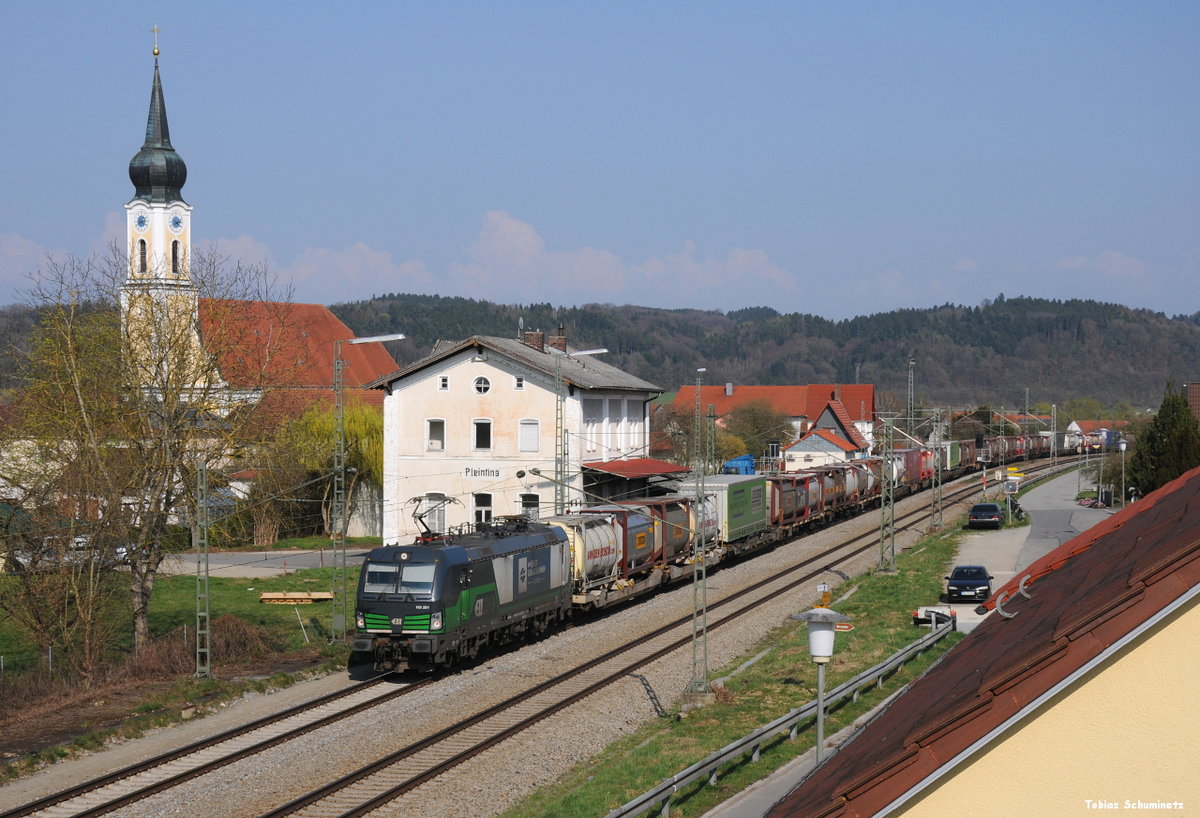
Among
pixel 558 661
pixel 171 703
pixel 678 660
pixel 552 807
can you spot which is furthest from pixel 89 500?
pixel 552 807

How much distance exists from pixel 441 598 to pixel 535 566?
4.70 metres

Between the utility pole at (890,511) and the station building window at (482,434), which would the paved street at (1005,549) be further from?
the station building window at (482,434)

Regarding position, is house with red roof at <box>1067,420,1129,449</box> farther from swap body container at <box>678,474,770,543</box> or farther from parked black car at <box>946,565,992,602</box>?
parked black car at <box>946,565,992,602</box>

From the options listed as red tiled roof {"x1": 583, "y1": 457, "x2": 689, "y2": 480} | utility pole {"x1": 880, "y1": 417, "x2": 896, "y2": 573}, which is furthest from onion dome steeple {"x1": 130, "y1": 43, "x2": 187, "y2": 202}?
utility pole {"x1": 880, "y1": 417, "x2": 896, "y2": 573}

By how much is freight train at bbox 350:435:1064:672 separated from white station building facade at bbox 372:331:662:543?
5691 mm

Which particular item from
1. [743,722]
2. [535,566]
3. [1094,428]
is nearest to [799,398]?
[1094,428]

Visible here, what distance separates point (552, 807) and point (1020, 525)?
4697 cm

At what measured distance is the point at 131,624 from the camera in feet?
114

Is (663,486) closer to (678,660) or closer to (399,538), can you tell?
(399,538)

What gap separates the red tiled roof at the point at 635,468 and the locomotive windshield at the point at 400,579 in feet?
73.8

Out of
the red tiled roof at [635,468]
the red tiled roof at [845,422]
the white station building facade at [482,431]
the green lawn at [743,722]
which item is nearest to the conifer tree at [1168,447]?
the red tiled roof at [635,468]

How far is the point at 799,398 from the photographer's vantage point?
108 m

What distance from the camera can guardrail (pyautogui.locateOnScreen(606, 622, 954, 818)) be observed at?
1536 centimetres

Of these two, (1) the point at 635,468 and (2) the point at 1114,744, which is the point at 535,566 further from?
(2) the point at 1114,744
